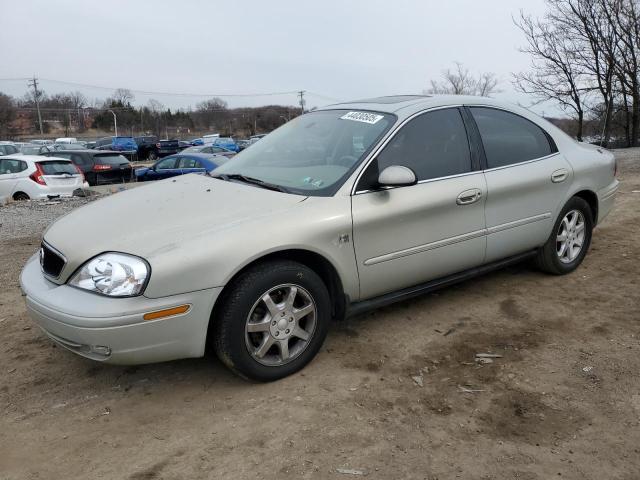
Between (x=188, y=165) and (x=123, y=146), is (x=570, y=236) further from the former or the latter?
(x=123, y=146)

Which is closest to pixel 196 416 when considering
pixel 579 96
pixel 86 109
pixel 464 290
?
pixel 464 290

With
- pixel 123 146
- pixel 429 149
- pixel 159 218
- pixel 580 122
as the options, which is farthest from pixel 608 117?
pixel 123 146

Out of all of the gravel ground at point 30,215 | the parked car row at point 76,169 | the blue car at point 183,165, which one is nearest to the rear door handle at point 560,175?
the parked car row at point 76,169

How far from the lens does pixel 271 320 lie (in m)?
2.89

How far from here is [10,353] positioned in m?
3.48

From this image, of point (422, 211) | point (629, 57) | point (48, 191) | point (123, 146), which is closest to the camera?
point (422, 211)

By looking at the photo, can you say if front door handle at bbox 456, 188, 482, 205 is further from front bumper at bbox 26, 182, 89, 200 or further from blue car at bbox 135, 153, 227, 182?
front bumper at bbox 26, 182, 89, 200

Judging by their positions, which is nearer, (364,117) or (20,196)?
(364,117)

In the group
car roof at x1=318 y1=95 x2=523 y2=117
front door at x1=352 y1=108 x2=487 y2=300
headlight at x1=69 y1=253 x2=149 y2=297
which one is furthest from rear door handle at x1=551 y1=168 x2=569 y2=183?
headlight at x1=69 y1=253 x2=149 y2=297

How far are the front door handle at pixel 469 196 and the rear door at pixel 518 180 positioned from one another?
0.12 meters

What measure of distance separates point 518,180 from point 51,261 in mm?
3276

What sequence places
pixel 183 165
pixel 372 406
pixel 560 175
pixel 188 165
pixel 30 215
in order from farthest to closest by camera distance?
pixel 183 165 < pixel 188 165 < pixel 30 215 < pixel 560 175 < pixel 372 406

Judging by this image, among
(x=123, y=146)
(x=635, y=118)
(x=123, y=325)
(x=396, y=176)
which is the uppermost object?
(x=123, y=146)

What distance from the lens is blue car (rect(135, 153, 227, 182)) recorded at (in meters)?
14.4
